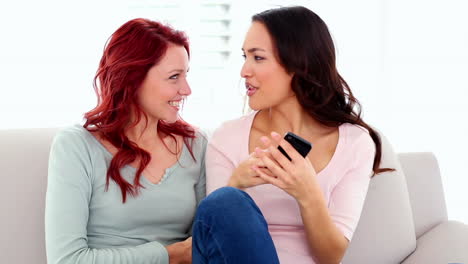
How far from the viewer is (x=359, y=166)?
5.10 feet

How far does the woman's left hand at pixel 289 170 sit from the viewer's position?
133cm

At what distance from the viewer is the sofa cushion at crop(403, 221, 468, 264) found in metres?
1.69

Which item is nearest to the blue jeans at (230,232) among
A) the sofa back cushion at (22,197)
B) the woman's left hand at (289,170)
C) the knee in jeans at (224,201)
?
the knee in jeans at (224,201)

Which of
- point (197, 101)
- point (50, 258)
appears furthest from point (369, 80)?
point (50, 258)

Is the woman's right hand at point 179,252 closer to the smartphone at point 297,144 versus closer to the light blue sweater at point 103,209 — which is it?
the light blue sweater at point 103,209

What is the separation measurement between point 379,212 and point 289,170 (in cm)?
60

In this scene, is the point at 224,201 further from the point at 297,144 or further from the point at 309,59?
the point at 309,59

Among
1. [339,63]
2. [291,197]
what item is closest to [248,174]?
[291,197]

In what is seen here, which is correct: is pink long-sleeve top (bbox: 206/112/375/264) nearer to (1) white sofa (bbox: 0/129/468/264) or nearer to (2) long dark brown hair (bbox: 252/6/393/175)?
(2) long dark brown hair (bbox: 252/6/393/175)

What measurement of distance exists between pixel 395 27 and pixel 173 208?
2051mm

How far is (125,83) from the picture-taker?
62.3 inches

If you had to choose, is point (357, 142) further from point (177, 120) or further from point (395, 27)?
point (395, 27)

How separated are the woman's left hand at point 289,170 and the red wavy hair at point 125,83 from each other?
409mm

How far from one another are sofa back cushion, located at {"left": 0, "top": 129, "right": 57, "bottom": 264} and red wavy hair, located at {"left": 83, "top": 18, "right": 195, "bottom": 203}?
0.64 ft
